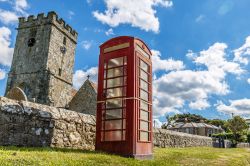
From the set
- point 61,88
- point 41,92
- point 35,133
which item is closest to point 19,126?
point 35,133

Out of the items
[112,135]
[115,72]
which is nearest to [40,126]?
[112,135]

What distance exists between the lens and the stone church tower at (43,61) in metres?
35.1

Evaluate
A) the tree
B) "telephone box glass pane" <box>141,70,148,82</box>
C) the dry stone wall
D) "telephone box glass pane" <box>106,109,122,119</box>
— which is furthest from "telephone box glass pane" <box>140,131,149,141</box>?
the tree

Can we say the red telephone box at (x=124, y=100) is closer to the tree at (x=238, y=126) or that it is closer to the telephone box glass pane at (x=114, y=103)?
the telephone box glass pane at (x=114, y=103)

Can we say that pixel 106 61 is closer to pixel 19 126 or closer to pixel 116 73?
pixel 116 73

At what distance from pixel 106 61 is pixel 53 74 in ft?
97.5

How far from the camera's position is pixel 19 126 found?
19.8ft

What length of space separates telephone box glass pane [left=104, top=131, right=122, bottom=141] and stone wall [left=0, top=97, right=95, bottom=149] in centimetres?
106

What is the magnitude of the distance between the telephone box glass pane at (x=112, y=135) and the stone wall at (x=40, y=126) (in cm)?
106

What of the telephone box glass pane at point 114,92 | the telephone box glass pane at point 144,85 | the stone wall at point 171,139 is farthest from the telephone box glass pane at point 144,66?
the stone wall at point 171,139

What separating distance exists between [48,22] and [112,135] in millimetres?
34200

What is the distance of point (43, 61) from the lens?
35750 mm

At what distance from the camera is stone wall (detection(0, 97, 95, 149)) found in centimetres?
580

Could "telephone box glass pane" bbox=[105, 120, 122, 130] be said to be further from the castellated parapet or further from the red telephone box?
the castellated parapet
